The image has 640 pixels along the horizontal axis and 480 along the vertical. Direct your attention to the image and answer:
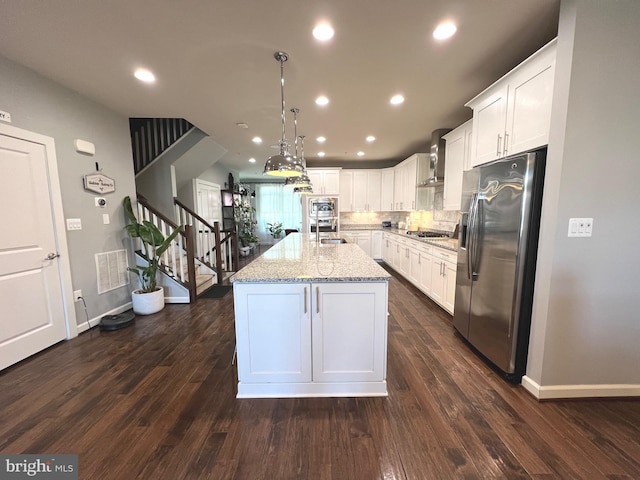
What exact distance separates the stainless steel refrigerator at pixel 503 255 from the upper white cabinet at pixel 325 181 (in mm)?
4037

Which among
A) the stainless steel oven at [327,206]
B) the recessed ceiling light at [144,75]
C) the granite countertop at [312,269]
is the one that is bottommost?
the granite countertop at [312,269]

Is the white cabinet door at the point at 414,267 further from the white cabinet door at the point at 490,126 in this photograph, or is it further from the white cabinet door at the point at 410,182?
the white cabinet door at the point at 490,126

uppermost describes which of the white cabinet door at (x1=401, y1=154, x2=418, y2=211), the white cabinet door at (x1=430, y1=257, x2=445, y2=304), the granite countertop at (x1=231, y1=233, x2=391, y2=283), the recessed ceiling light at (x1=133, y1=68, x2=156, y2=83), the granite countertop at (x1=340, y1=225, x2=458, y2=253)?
the recessed ceiling light at (x1=133, y1=68, x2=156, y2=83)

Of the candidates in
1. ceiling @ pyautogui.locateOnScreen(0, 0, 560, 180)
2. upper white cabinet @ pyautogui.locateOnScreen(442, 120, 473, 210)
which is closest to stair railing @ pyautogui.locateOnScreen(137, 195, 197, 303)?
ceiling @ pyautogui.locateOnScreen(0, 0, 560, 180)

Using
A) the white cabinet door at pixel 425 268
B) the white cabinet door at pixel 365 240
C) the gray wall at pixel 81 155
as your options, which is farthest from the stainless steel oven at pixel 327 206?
the gray wall at pixel 81 155

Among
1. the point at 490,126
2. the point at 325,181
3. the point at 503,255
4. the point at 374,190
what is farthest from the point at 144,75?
the point at 374,190

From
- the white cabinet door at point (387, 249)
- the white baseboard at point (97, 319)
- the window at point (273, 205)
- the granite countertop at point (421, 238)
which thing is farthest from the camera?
the window at point (273, 205)

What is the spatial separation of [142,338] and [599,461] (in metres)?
3.78

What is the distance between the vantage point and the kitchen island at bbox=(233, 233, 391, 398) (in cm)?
179

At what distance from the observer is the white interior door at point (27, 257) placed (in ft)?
7.28

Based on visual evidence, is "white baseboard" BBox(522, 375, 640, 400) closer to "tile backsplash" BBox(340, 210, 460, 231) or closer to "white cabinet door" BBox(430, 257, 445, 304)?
"white cabinet door" BBox(430, 257, 445, 304)

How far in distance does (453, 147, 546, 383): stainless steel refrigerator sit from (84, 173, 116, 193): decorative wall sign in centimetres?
425

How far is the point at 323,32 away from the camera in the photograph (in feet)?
6.05

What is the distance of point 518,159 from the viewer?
6.16 ft
